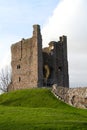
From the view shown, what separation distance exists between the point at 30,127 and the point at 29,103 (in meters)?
24.1

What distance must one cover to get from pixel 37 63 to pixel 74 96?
25.4 meters

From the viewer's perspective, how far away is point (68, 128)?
26.4 meters

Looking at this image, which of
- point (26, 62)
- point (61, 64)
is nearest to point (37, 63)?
point (26, 62)

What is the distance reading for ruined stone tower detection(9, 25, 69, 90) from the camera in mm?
75125

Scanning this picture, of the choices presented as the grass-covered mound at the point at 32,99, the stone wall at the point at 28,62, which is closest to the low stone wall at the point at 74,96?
the grass-covered mound at the point at 32,99

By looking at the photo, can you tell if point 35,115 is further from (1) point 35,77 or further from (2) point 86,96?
(1) point 35,77

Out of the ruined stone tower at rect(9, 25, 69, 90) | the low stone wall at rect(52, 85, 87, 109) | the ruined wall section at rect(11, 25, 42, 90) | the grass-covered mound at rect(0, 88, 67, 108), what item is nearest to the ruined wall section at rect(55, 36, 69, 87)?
the ruined stone tower at rect(9, 25, 69, 90)

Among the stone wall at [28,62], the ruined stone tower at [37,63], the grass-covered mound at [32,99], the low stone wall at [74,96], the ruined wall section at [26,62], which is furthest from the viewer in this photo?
the ruined stone tower at [37,63]

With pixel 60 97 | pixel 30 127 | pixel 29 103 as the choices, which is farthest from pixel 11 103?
pixel 30 127

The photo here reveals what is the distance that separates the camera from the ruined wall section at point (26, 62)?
74.9m

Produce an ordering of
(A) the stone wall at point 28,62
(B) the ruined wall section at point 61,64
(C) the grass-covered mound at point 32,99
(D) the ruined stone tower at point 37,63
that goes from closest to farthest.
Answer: (C) the grass-covered mound at point 32,99 < (A) the stone wall at point 28,62 < (D) the ruined stone tower at point 37,63 < (B) the ruined wall section at point 61,64

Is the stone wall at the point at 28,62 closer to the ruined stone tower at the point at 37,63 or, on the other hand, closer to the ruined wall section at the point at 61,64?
the ruined stone tower at the point at 37,63

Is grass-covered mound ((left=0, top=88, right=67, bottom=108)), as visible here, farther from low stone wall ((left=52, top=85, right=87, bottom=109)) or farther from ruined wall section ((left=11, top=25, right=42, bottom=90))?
ruined wall section ((left=11, top=25, right=42, bottom=90))

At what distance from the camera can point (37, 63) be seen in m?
74.7
